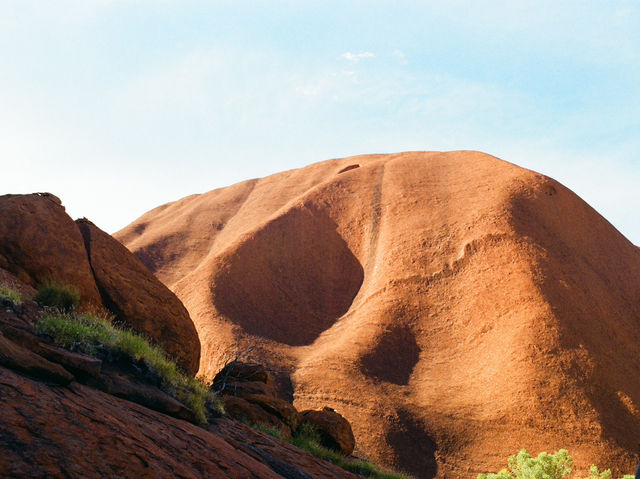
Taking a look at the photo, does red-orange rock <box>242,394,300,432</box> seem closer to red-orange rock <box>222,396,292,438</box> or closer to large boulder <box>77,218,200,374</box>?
red-orange rock <box>222,396,292,438</box>

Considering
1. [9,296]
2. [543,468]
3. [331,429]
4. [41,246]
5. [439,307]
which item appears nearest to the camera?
[9,296]

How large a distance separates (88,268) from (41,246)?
1.05m

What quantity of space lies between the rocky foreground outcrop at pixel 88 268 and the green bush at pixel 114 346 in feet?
10.5

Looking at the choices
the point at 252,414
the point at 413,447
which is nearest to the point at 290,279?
the point at 413,447

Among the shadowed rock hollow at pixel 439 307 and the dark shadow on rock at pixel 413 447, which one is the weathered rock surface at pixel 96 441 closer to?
the dark shadow on rock at pixel 413 447

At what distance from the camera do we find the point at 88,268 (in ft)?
41.0

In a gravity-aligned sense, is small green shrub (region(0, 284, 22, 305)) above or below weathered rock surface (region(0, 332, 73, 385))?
above

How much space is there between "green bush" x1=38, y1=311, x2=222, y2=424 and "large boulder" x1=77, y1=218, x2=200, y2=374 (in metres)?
3.69

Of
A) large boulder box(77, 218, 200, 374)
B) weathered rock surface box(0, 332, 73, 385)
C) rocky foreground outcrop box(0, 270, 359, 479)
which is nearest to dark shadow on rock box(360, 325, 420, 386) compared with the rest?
large boulder box(77, 218, 200, 374)

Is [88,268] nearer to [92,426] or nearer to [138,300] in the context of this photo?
[138,300]

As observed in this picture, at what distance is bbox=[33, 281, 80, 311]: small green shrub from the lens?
30.9ft

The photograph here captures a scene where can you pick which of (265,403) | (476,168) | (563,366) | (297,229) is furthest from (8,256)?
(476,168)

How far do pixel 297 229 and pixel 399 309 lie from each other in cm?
1282

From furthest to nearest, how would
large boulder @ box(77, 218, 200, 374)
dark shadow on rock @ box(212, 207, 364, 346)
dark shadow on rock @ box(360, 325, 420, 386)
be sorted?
dark shadow on rock @ box(212, 207, 364, 346), dark shadow on rock @ box(360, 325, 420, 386), large boulder @ box(77, 218, 200, 374)
